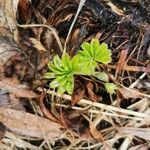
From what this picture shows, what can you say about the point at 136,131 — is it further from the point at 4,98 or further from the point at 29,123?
the point at 4,98

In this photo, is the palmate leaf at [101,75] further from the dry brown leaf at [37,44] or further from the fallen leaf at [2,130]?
the fallen leaf at [2,130]

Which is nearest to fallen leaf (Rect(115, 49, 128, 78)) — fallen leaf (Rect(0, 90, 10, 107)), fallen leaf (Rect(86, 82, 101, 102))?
fallen leaf (Rect(86, 82, 101, 102))

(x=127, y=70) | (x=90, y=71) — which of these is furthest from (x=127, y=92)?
(x=90, y=71)

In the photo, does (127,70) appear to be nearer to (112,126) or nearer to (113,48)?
(113,48)

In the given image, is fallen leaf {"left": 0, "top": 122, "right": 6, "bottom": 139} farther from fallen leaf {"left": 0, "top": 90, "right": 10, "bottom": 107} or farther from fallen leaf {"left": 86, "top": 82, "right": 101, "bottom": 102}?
fallen leaf {"left": 86, "top": 82, "right": 101, "bottom": 102}

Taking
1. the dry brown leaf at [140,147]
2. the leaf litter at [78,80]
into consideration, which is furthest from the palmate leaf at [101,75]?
the dry brown leaf at [140,147]

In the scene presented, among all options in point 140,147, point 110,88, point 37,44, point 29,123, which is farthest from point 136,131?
point 37,44

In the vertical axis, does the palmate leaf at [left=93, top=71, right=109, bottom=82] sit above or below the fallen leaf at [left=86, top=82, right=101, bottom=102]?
above
